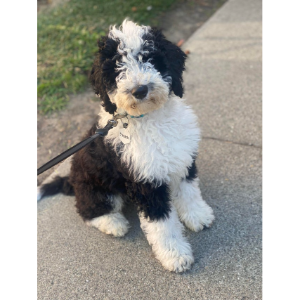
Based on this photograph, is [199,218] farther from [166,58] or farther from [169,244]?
[166,58]

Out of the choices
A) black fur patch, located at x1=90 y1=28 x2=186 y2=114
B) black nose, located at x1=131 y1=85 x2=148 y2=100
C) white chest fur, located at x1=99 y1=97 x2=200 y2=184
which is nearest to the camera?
black nose, located at x1=131 y1=85 x2=148 y2=100

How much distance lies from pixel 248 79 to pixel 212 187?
211cm

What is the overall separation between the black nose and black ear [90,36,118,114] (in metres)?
0.22

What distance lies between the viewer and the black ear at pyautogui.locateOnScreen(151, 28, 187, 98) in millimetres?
2191

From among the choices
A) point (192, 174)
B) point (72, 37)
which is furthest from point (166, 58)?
point (72, 37)

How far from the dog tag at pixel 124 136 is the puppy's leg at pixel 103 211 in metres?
0.58

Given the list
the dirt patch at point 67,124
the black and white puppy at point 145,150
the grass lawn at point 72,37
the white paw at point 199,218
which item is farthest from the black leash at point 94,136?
the grass lawn at point 72,37

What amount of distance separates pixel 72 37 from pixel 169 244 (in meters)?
4.56

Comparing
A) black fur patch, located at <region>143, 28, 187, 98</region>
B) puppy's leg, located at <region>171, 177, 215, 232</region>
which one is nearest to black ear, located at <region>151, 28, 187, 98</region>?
black fur patch, located at <region>143, 28, 187, 98</region>

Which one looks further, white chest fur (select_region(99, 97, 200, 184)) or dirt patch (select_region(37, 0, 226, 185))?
dirt patch (select_region(37, 0, 226, 185))

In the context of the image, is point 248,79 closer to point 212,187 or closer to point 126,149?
point 212,187

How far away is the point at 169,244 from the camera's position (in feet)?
8.21

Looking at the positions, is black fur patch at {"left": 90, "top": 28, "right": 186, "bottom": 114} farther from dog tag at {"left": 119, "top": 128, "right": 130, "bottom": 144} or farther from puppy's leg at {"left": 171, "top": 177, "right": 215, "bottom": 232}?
puppy's leg at {"left": 171, "top": 177, "right": 215, "bottom": 232}
